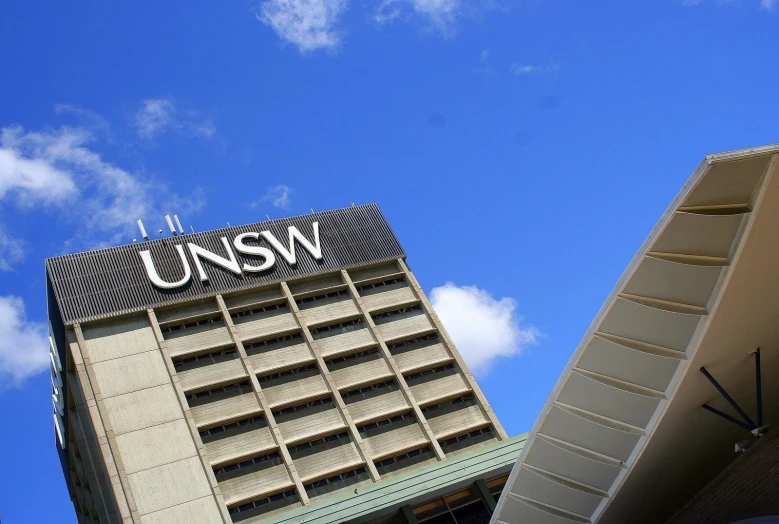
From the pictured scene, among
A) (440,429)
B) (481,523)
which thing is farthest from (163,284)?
(481,523)

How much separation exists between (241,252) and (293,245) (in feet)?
16.2

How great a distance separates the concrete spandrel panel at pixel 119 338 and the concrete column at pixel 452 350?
960 inches

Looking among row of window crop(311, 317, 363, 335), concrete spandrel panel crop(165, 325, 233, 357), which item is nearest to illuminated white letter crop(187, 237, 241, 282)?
concrete spandrel panel crop(165, 325, 233, 357)

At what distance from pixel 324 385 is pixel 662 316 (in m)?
49.0

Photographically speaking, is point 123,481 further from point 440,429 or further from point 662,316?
point 662,316

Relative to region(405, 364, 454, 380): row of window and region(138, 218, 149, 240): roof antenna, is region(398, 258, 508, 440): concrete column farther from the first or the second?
region(138, 218, 149, 240): roof antenna

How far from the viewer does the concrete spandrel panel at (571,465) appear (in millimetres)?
30812

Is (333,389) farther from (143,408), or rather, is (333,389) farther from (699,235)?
(699,235)

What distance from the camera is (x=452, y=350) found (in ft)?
257

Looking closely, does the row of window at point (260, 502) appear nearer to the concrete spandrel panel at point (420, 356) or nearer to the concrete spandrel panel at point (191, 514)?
the concrete spandrel panel at point (191, 514)

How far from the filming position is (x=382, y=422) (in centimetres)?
7269

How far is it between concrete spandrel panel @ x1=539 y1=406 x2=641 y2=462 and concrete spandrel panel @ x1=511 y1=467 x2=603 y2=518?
85.1 inches

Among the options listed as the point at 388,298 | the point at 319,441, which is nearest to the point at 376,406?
the point at 319,441

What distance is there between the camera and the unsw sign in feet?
250
